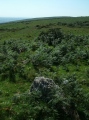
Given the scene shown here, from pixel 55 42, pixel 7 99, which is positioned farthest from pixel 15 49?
pixel 7 99

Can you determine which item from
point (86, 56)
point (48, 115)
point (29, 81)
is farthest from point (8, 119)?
point (86, 56)

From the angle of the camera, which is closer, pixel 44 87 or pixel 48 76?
pixel 44 87

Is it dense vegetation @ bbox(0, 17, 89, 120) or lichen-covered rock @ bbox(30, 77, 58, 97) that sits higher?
lichen-covered rock @ bbox(30, 77, 58, 97)

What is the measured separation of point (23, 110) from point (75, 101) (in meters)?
3.43

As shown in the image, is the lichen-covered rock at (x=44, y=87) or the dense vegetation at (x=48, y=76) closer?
the dense vegetation at (x=48, y=76)

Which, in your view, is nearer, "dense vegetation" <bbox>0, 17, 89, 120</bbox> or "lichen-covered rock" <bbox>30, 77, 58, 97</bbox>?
"dense vegetation" <bbox>0, 17, 89, 120</bbox>

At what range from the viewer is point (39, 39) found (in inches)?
1763

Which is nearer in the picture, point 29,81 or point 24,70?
point 29,81

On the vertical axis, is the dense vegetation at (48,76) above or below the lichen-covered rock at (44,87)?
below

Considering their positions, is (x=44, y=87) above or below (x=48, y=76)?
above

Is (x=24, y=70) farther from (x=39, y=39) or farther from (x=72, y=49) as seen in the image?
(x=39, y=39)

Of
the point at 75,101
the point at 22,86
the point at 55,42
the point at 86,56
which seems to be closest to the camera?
the point at 75,101

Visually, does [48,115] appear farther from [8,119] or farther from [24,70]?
→ [24,70]

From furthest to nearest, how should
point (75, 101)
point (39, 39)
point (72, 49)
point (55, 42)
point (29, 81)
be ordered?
point (39, 39) < point (55, 42) < point (72, 49) < point (29, 81) < point (75, 101)
